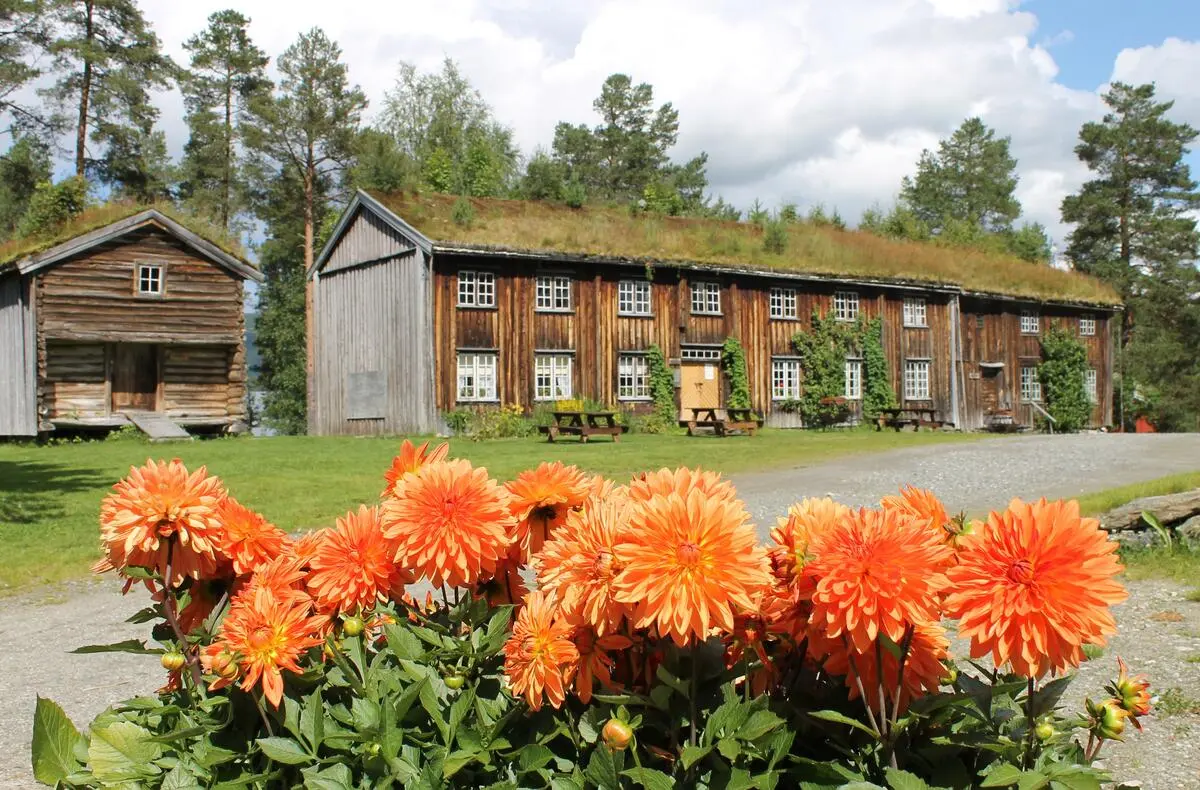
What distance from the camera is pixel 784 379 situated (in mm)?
32031

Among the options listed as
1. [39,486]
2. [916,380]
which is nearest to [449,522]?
[39,486]

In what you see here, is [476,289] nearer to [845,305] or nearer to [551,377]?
[551,377]

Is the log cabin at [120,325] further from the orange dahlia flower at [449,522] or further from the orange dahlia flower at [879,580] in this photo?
the orange dahlia flower at [879,580]

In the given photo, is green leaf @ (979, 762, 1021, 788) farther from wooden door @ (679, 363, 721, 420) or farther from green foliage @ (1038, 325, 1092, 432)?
green foliage @ (1038, 325, 1092, 432)

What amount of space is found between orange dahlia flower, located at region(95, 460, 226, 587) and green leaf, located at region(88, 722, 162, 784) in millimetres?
316

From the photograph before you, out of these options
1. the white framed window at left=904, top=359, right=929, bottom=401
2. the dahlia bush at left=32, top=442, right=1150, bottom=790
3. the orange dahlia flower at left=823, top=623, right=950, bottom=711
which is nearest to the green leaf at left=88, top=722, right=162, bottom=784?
the dahlia bush at left=32, top=442, right=1150, bottom=790

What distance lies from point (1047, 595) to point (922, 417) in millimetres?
34092

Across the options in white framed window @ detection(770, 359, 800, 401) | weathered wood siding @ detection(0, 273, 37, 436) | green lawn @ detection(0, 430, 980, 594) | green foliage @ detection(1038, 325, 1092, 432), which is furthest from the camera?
green foliage @ detection(1038, 325, 1092, 432)

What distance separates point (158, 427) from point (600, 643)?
27403 millimetres

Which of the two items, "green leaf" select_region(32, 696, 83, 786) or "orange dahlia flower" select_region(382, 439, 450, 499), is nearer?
"green leaf" select_region(32, 696, 83, 786)

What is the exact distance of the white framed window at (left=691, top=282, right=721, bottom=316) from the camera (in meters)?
30.4

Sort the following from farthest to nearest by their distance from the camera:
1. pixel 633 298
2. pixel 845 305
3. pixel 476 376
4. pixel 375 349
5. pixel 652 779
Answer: pixel 845 305, pixel 633 298, pixel 375 349, pixel 476 376, pixel 652 779

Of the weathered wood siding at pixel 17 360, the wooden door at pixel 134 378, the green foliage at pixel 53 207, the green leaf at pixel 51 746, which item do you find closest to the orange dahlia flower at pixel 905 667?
the green leaf at pixel 51 746

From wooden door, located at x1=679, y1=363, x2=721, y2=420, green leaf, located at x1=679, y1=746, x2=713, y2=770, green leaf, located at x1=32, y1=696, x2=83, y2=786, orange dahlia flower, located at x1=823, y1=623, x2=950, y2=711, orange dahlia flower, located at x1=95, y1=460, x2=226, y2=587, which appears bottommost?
green leaf, located at x1=32, y1=696, x2=83, y2=786
